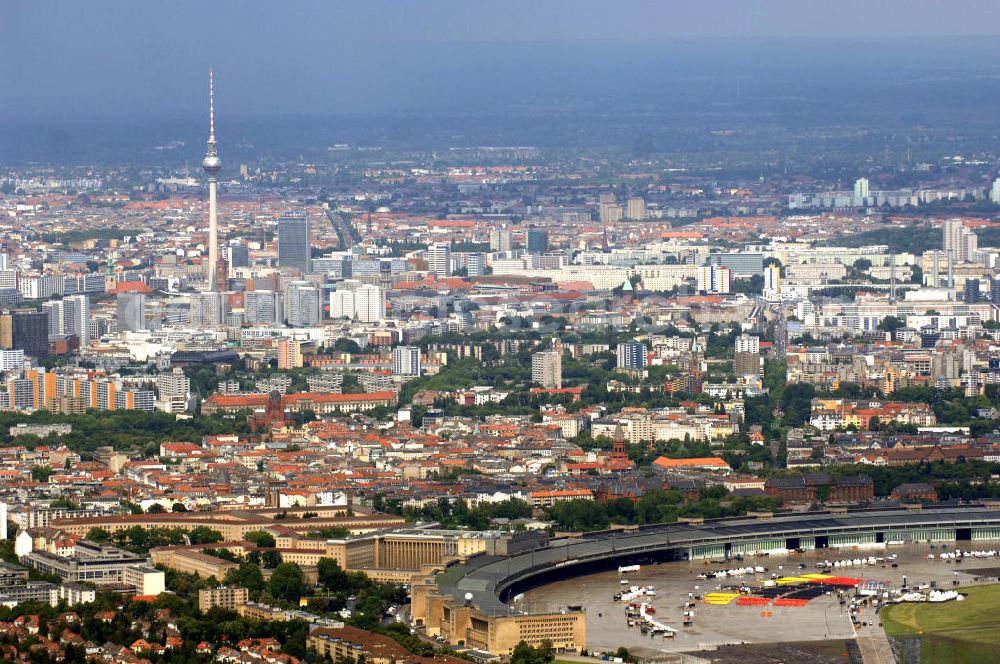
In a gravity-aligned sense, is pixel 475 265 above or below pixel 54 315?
above

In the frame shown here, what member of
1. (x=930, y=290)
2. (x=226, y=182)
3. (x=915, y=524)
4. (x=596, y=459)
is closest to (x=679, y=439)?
(x=596, y=459)

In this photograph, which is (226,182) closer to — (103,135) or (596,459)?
(103,135)

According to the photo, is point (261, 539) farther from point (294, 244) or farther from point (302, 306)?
point (294, 244)

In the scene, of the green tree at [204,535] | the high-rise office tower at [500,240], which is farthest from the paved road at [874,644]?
the high-rise office tower at [500,240]

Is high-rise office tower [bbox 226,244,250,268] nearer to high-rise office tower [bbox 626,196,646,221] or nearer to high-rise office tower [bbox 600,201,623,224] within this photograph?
high-rise office tower [bbox 600,201,623,224]

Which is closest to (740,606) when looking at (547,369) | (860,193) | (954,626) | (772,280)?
(954,626)
